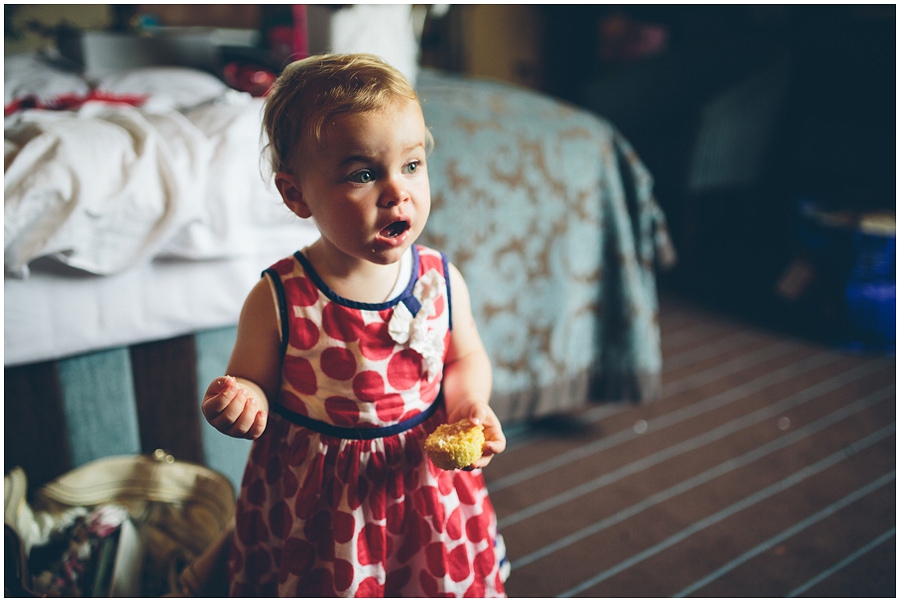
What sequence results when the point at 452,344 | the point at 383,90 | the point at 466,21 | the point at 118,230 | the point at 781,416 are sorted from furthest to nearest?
the point at 466,21, the point at 781,416, the point at 118,230, the point at 452,344, the point at 383,90

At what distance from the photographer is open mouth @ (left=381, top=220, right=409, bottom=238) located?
0.57 metres

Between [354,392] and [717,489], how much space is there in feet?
2.95

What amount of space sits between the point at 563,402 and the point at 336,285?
2.72 feet

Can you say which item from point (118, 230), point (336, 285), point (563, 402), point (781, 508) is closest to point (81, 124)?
point (118, 230)

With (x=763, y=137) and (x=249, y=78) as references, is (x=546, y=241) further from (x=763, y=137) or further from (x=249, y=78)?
(x=763, y=137)

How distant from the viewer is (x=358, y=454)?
0.65m

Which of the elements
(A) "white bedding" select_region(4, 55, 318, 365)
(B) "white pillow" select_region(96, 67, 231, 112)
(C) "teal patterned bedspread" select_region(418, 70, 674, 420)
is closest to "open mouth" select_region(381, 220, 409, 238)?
(A) "white bedding" select_region(4, 55, 318, 365)

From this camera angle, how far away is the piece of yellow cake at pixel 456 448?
56 cm

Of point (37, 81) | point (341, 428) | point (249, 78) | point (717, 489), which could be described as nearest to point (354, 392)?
point (341, 428)

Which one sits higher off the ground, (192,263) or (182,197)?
(182,197)

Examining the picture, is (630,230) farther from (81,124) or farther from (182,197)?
(81,124)

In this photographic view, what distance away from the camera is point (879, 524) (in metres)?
1.14

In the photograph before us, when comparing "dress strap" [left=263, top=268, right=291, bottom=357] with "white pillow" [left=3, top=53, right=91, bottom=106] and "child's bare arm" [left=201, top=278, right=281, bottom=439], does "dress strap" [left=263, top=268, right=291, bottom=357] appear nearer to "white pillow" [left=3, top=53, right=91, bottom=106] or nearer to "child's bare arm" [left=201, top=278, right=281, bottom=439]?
A: "child's bare arm" [left=201, top=278, right=281, bottom=439]

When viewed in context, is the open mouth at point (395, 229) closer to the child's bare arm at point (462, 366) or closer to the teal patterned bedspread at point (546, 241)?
the child's bare arm at point (462, 366)
